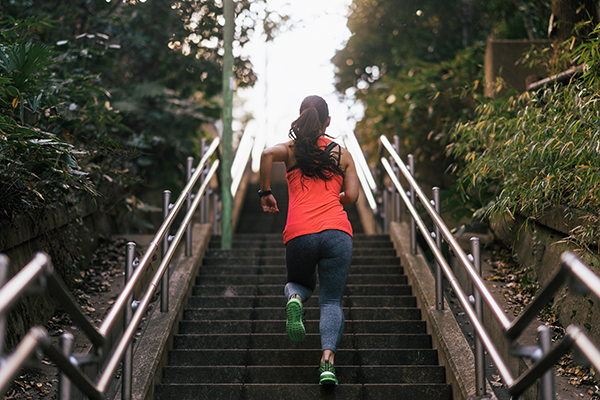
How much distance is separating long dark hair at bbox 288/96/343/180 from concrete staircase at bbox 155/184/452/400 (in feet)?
3.66

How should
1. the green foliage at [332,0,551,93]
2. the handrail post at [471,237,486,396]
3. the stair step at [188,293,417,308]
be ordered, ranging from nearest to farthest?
1. the handrail post at [471,237,486,396]
2. the stair step at [188,293,417,308]
3. the green foliage at [332,0,551,93]

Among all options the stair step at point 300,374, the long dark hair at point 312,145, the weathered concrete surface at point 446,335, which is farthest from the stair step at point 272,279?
the long dark hair at point 312,145

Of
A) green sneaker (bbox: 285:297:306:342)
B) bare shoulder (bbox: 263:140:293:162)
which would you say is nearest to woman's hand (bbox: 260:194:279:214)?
bare shoulder (bbox: 263:140:293:162)

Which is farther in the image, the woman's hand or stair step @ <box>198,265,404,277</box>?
stair step @ <box>198,265,404,277</box>

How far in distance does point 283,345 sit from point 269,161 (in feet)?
4.16

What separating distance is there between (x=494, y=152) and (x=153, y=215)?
5369 millimetres

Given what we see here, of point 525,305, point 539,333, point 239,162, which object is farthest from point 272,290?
point 239,162

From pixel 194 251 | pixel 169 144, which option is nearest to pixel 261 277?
pixel 194 251

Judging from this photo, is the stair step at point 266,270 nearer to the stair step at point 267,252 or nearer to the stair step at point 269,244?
the stair step at point 267,252

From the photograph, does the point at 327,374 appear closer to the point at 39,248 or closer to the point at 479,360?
the point at 479,360

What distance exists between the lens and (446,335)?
325cm

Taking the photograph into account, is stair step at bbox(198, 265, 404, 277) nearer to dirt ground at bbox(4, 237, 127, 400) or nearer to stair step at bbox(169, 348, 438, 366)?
dirt ground at bbox(4, 237, 127, 400)

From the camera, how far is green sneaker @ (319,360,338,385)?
8.93 ft

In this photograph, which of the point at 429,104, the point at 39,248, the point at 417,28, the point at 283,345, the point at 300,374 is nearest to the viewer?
the point at 300,374
